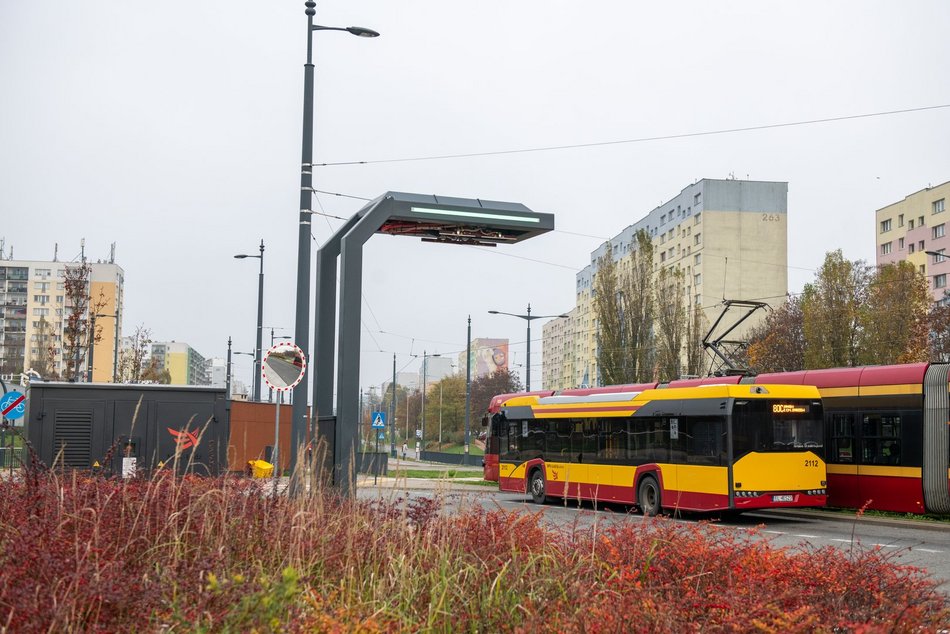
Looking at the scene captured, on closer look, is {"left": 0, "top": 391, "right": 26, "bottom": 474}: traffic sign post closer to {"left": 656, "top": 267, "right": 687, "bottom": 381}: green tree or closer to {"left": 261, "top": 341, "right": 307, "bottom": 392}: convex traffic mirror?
{"left": 261, "top": 341, "right": 307, "bottom": 392}: convex traffic mirror

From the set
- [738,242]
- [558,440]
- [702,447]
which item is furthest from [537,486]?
[738,242]

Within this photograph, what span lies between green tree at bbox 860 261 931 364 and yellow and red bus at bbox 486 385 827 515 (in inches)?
1112

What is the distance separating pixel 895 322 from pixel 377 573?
45.8m

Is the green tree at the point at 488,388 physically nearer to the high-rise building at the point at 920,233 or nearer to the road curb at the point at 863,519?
the high-rise building at the point at 920,233

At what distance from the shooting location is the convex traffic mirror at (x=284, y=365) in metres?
16.5

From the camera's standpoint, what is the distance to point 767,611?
548 cm

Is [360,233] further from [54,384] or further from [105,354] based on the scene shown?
[105,354]

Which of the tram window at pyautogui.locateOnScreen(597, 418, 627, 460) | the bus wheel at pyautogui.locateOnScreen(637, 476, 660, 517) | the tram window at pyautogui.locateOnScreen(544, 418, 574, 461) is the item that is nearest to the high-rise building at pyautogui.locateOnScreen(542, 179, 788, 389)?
the tram window at pyautogui.locateOnScreen(544, 418, 574, 461)

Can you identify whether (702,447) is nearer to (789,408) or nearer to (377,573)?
(789,408)

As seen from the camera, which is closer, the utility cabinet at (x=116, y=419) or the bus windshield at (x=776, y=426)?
the utility cabinet at (x=116, y=419)

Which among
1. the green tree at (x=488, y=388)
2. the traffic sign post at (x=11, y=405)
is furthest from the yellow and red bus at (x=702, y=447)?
the green tree at (x=488, y=388)

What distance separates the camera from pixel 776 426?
1977cm

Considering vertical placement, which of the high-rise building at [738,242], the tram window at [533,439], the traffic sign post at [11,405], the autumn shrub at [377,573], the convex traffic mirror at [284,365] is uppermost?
the high-rise building at [738,242]

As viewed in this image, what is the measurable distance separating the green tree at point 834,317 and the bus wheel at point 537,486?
2632 cm
